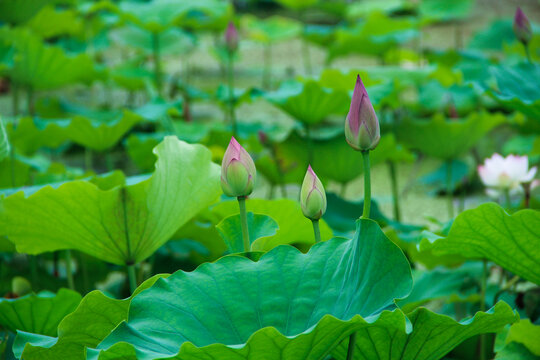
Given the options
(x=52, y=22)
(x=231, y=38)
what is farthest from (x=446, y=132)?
(x=52, y=22)

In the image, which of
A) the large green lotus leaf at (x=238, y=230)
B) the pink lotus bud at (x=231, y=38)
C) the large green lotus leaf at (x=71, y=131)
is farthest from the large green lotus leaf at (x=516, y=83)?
the large green lotus leaf at (x=71, y=131)

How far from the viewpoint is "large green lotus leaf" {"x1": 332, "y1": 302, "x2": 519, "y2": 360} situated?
2.67 ft

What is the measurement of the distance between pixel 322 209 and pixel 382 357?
0.69 ft

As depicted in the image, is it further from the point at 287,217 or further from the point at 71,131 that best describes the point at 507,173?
the point at 71,131

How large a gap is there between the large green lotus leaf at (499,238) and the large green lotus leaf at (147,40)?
2.06 metres

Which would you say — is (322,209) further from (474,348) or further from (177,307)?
(474,348)

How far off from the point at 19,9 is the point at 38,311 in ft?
6.05

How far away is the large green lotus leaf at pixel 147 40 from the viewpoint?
285 cm

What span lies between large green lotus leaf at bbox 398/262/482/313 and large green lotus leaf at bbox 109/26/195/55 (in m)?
1.77

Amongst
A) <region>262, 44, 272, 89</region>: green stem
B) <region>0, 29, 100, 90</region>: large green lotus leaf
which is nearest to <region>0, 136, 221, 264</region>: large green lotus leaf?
<region>0, 29, 100, 90</region>: large green lotus leaf

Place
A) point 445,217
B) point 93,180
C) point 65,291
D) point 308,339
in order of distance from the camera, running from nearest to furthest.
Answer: point 308,339 → point 65,291 → point 93,180 → point 445,217

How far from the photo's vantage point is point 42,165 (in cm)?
174

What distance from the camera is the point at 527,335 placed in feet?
3.51

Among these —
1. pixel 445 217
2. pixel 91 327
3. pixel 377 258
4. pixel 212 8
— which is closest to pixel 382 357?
pixel 377 258
